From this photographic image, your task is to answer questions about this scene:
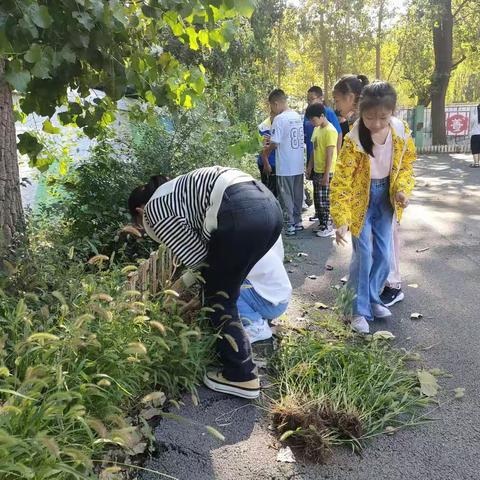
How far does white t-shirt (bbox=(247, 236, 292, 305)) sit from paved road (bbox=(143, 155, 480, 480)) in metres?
0.79

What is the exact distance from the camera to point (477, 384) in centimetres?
321

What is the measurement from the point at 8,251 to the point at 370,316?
8.51 ft

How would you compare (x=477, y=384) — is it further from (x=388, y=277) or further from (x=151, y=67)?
(x=151, y=67)

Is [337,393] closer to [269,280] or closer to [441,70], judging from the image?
[269,280]

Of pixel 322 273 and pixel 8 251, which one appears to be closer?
pixel 8 251

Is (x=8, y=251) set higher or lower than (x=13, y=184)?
lower

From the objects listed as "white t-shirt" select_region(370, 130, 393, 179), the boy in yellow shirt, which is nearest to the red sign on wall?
the boy in yellow shirt

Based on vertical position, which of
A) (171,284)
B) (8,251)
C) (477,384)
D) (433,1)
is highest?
(433,1)

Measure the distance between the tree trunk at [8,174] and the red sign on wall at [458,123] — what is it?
20.8 m

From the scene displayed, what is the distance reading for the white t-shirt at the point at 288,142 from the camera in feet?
22.2

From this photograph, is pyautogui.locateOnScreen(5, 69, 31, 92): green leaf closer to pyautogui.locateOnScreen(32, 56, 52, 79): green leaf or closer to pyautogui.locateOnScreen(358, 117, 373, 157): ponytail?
pyautogui.locateOnScreen(32, 56, 52, 79): green leaf

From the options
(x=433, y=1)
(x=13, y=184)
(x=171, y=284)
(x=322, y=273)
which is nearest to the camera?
(x=13, y=184)

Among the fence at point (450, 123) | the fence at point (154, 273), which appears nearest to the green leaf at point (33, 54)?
the fence at point (154, 273)

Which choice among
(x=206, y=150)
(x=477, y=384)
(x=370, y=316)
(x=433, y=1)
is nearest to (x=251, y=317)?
(x=370, y=316)
